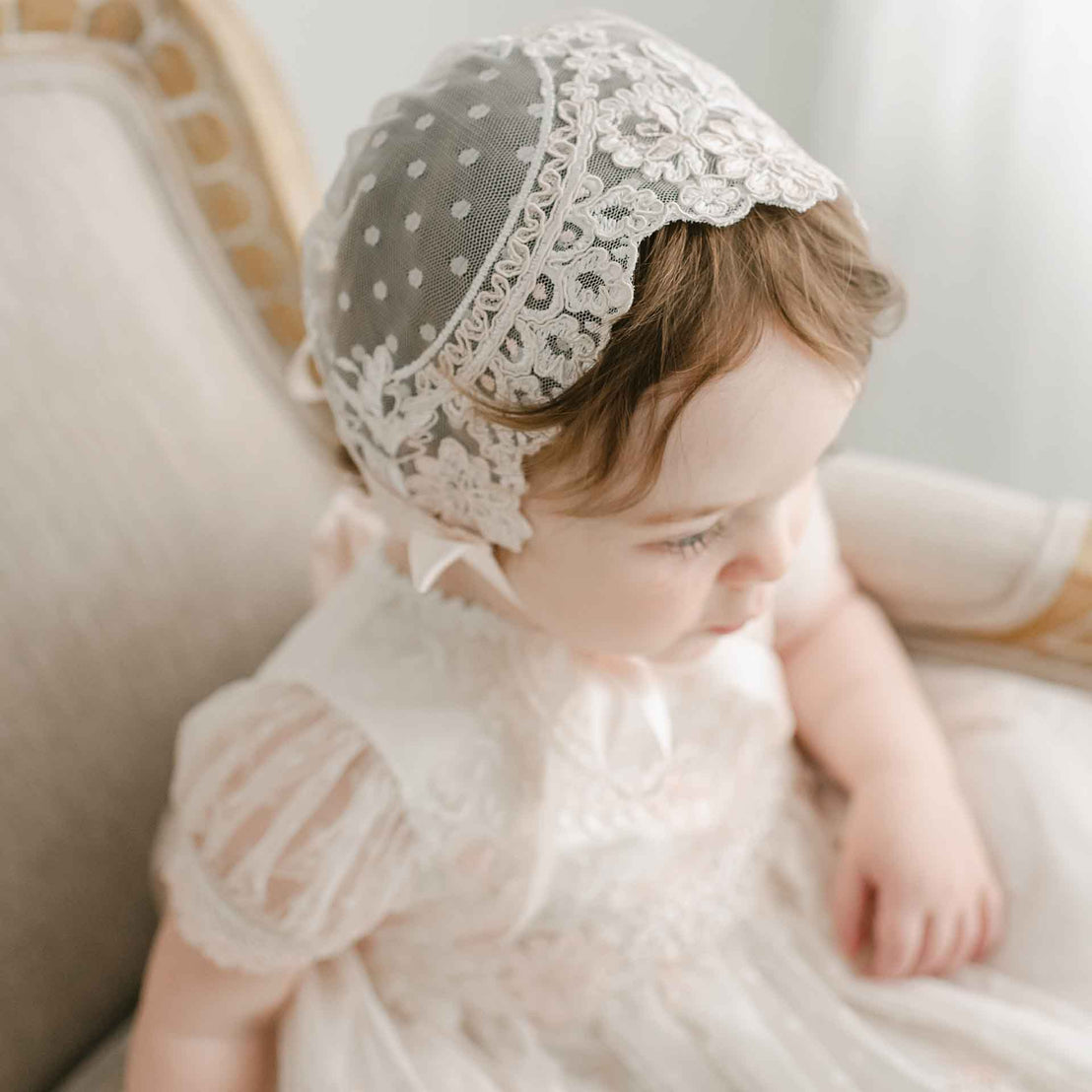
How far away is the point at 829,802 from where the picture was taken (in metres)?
0.94

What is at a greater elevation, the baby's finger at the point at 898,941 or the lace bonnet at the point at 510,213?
the lace bonnet at the point at 510,213

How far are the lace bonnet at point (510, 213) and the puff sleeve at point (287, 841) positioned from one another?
0.17 m

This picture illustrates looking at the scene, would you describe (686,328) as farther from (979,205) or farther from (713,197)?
(979,205)

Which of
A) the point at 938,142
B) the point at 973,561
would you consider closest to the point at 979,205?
the point at 938,142

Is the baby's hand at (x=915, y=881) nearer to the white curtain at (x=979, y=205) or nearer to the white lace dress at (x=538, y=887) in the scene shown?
the white lace dress at (x=538, y=887)

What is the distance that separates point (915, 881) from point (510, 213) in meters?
0.53

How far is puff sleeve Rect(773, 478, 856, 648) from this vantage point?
0.92 metres

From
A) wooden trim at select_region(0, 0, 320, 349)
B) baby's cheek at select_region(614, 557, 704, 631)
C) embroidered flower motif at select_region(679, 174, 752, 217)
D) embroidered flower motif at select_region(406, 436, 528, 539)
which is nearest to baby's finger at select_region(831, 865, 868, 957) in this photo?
baby's cheek at select_region(614, 557, 704, 631)

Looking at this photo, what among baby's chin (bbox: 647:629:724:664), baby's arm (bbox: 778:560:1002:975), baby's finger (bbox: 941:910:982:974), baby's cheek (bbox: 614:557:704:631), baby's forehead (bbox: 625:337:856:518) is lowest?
baby's finger (bbox: 941:910:982:974)

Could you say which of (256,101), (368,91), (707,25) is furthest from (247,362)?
(707,25)

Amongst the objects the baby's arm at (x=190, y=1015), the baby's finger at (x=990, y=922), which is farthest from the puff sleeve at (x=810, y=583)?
the baby's arm at (x=190, y=1015)

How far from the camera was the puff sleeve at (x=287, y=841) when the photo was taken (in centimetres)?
67

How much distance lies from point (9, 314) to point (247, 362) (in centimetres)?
26

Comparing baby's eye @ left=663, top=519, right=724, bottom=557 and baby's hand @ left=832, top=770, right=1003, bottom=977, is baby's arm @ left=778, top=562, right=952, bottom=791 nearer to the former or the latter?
baby's hand @ left=832, top=770, right=1003, bottom=977
